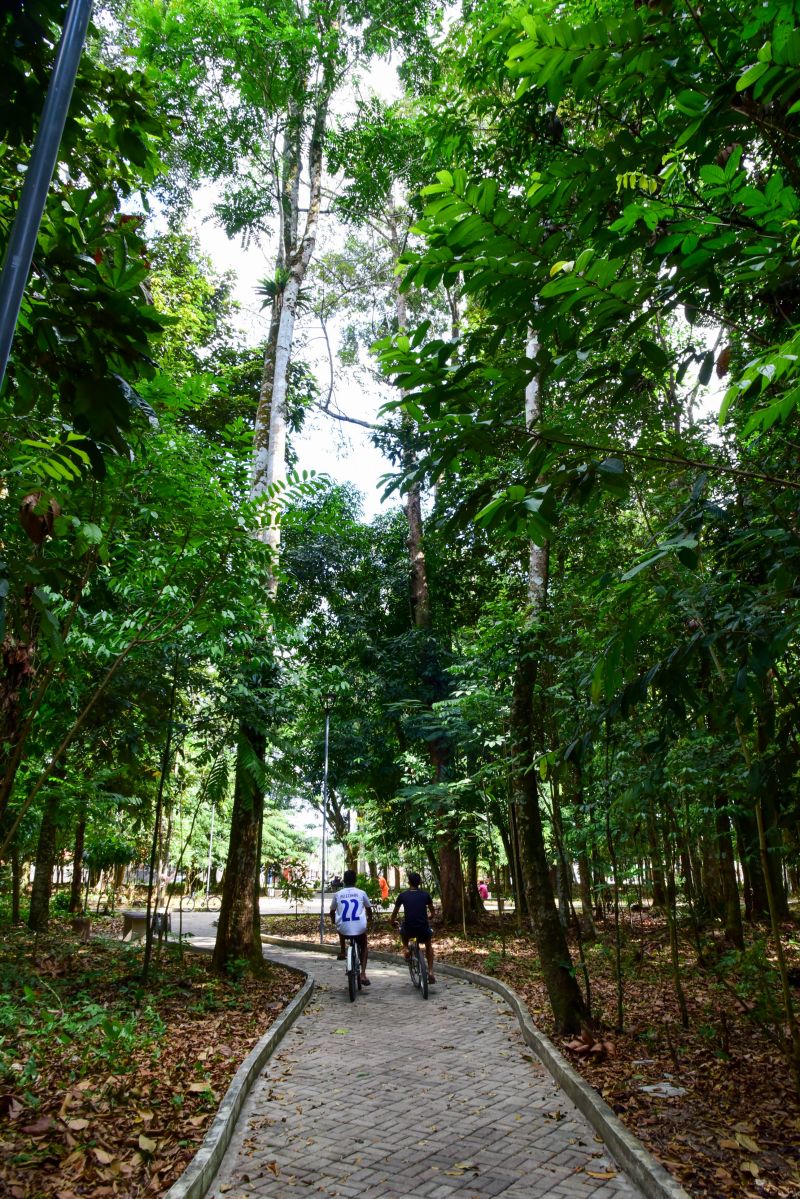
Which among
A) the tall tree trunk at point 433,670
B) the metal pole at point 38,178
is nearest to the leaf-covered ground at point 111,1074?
the metal pole at point 38,178

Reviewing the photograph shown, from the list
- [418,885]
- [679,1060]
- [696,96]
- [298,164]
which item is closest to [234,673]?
[418,885]

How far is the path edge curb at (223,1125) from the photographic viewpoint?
400 cm

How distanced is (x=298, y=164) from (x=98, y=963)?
1421 centimetres

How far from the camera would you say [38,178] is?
1706mm

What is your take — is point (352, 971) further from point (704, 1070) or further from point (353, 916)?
point (704, 1070)

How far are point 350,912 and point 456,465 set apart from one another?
31.4ft

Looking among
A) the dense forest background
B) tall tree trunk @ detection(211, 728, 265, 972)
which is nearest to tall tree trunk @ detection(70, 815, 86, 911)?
A: the dense forest background

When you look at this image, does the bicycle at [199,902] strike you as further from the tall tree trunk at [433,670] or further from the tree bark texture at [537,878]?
the tree bark texture at [537,878]

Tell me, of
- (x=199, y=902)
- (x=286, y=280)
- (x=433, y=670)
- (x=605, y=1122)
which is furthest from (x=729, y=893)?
(x=199, y=902)

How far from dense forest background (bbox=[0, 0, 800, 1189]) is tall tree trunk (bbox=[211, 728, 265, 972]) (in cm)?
6

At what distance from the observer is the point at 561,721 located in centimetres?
931

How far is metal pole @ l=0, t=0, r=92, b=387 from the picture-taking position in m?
1.62

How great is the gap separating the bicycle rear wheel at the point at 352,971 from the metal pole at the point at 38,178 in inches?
413

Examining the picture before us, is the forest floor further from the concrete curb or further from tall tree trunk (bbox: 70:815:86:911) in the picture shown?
tall tree trunk (bbox: 70:815:86:911)
